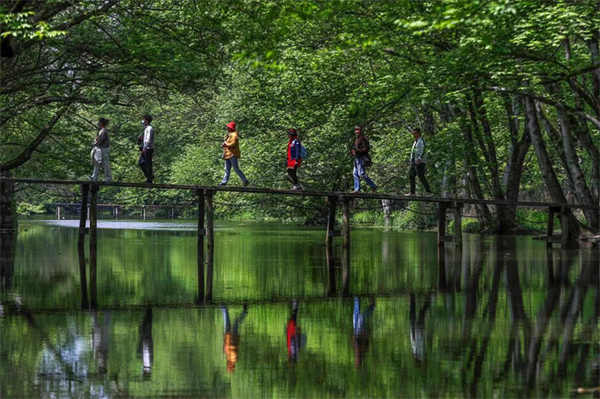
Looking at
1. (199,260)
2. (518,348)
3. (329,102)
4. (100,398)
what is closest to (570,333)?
(518,348)

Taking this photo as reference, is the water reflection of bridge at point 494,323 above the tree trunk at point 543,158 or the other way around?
the other way around

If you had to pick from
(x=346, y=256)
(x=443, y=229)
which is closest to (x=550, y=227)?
(x=443, y=229)

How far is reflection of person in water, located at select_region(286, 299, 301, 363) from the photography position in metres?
9.37

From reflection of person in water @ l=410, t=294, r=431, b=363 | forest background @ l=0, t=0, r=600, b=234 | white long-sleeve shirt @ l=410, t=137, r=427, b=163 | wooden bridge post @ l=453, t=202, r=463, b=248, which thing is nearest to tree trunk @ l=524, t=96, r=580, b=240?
forest background @ l=0, t=0, r=600, b=234

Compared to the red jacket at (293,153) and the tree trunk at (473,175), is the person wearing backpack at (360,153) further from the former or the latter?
the tree trunk at (473,175)

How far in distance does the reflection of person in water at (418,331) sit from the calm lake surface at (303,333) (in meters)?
0.02

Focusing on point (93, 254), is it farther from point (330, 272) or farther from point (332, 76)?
point (332, 76)

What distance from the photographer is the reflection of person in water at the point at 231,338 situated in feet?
29.8

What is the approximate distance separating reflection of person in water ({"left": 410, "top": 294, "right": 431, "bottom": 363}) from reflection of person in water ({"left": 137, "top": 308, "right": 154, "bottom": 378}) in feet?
7.84

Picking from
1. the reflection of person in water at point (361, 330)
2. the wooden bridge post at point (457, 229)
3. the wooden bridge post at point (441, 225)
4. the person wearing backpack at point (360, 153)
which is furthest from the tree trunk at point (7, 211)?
the reflection of person in water at point (361, 330)

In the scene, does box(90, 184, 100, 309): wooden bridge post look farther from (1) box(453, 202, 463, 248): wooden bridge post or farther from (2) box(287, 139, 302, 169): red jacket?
(1) box(453, 202, 463, 248): wooden bridge post

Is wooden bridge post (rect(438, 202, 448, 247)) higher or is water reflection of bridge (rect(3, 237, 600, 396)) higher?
wooden bridge post (rect(438, 202, 448, 247))

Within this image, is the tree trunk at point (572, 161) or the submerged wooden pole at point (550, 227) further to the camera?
the submerged wooden pole at point (550, 227)

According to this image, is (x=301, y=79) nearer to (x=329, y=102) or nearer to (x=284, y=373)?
(x=329, y=102)
